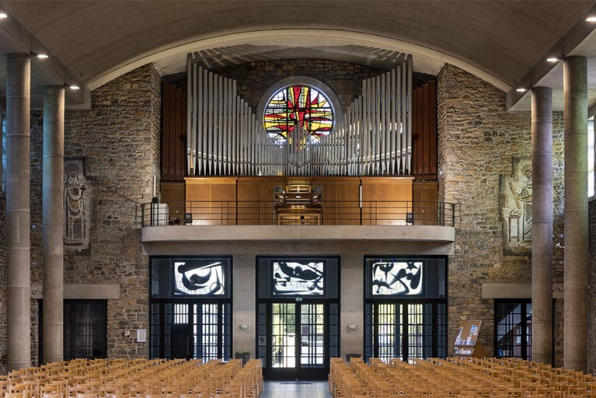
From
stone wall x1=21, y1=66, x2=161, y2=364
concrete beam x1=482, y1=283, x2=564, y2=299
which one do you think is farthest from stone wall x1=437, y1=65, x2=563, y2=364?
stone wall x1=21, y1=66, x2=161, y2=364

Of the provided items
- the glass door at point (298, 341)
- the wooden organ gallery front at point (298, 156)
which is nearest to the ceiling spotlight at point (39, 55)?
the wooden organ gallery front at point (298, 156)

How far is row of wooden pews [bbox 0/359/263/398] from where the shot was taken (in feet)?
42.5

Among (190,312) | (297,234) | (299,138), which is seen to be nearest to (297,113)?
(299,138)

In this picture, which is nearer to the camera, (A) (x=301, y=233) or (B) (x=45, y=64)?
(B) (x=45, y=64)

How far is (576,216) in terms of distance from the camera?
62.3 feet

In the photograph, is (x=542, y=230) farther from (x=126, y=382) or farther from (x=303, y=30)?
(x=126, y=382)

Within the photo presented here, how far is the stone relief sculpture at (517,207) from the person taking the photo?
24297 millimetres

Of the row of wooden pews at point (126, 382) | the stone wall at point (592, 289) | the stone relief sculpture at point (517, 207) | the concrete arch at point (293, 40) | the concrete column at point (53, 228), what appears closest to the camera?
the row of wooden pews at point (126, 382)

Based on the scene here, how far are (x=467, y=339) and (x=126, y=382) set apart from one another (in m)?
10.9

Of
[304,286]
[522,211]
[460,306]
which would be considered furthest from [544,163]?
[304,286]

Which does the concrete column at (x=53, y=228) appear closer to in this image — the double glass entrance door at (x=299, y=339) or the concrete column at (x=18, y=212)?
the concrete column at (x=18, y=212)

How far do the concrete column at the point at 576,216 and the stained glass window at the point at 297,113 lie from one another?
9015 mm

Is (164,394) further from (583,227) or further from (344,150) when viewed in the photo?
(344,150)

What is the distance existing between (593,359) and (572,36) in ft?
27.1
